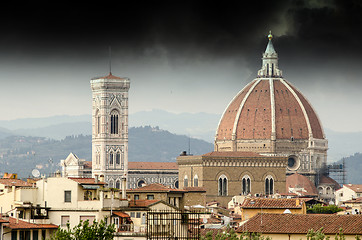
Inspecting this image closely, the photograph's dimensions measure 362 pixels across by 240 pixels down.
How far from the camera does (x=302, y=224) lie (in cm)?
5769

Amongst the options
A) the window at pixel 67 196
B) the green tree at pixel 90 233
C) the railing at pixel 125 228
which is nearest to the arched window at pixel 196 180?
the window at pixel 67 196

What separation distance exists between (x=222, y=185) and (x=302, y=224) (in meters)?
120

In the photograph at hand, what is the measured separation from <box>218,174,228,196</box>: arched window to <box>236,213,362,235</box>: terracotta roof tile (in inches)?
4605

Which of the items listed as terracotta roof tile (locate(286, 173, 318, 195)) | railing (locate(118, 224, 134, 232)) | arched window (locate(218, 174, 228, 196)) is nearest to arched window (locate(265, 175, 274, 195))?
arched window (locate(218, 174, 228, 196))

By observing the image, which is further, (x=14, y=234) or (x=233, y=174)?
(x=233, y=174)

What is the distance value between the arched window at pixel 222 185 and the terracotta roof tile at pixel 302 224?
116977 mm

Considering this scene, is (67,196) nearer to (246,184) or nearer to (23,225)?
(23,225)

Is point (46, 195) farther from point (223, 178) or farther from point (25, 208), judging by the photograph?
point (223, 178)

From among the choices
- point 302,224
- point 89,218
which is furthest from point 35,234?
point 302,224

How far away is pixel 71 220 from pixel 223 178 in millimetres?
131433

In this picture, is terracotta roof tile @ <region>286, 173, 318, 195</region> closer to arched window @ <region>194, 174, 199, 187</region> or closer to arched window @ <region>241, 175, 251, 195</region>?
arched window @ <region>241, 175, 251, 195</region>

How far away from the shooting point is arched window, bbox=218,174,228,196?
17688 centimetres

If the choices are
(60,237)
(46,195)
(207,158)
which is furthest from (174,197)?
(207,158)

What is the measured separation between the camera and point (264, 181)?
593 ft
